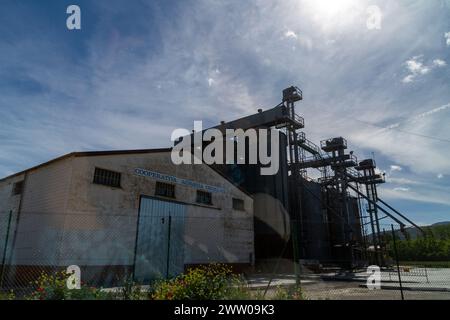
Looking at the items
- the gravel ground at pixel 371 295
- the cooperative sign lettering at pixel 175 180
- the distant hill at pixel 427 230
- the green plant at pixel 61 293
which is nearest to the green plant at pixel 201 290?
the green plant at pixel 61 293

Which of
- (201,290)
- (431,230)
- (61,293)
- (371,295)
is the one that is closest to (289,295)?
(201,290)

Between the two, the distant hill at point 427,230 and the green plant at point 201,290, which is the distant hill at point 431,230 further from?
the green plant at point 201,290

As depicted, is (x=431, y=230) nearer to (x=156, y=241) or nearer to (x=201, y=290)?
(x=156, y=241)

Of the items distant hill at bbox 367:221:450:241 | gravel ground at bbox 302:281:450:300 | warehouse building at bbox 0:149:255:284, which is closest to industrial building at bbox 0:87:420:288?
warehouse building at bbox 0:149:255:284

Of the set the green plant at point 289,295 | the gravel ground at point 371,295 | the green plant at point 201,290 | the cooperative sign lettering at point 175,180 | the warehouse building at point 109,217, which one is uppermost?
the cooperative sign lettering at point 175,180

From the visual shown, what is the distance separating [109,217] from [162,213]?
3.51 m

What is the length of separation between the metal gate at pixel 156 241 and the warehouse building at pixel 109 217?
6 cm

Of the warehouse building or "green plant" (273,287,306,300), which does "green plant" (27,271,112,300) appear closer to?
"green plant" (273,287,306,300)

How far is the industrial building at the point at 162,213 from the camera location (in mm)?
15156

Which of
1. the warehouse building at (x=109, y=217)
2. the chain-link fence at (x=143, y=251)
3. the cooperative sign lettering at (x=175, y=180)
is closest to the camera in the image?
the chain-link fence at (x=143, y=251)
